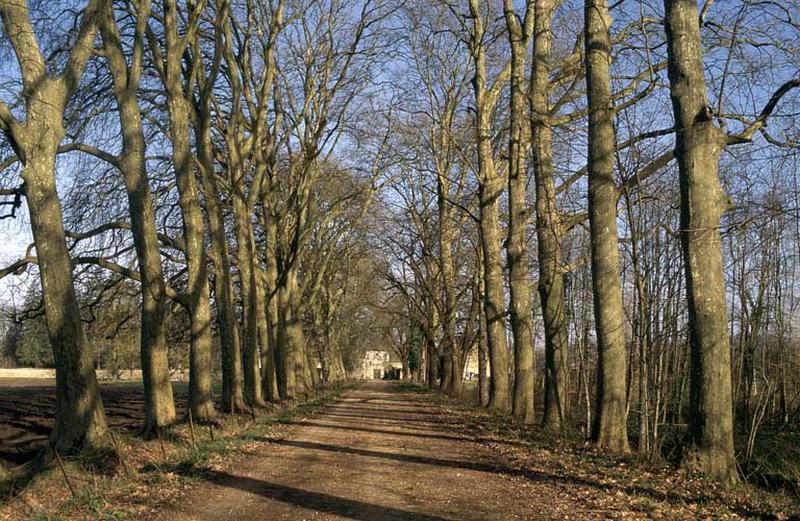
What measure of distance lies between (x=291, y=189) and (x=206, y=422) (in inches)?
575

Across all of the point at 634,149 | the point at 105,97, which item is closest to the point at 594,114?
the point at 634,149

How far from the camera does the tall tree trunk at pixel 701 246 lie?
9.38m

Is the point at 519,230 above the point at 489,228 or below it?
below

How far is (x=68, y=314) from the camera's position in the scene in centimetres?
1172

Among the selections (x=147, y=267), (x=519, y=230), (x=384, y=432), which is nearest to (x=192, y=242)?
(x=147, y=267)

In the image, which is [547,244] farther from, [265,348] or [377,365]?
[377,365]

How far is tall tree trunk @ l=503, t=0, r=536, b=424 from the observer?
1867 centimetres

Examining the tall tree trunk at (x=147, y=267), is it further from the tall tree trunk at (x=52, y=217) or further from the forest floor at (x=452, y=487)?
the tall tree trunk at (x=52, y=217)

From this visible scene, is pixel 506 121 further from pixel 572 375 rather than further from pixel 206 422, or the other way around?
pixel 206 422

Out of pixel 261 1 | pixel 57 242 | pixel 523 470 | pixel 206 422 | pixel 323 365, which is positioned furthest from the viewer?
pixel 323 365

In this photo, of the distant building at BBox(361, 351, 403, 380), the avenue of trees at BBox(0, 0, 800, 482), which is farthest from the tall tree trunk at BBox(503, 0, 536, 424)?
the distant building at BBox(361, 351, 403, 380)

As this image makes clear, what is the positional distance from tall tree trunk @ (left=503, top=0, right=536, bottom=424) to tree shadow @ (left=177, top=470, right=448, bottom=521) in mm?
9782

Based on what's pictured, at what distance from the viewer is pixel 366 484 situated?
984cm

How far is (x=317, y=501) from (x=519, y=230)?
37.7 ft
